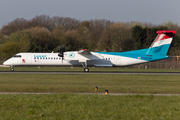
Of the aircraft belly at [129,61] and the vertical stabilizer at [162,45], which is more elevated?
the vertical stabilizer at [162,45]

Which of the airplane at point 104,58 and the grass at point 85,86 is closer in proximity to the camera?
the grass at point 85,86

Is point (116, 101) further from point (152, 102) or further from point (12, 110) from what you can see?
point (12, 110)

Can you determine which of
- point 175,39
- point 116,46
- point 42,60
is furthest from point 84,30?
point 42,60

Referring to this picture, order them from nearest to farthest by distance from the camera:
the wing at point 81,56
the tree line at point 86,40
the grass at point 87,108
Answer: the grass at point 87,108 → the wing at point 81,56 → the tree line at point 86,40

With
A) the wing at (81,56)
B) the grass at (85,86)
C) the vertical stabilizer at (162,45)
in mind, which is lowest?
the grass at (85,86)

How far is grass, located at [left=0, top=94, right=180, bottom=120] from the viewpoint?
1021 cm

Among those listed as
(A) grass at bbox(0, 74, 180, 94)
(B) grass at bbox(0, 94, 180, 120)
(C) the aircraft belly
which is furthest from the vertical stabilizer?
(B) grass at bbox(0, 94, 180, 120)

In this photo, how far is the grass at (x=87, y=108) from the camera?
33.5ft

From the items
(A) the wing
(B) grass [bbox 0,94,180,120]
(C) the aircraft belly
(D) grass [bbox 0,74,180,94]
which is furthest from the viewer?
(C) the aircraft belly

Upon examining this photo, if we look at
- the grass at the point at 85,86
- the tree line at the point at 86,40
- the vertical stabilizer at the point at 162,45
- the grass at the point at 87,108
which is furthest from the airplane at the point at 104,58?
the tree line at the point at 86,40

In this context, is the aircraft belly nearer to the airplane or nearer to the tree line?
the airplane

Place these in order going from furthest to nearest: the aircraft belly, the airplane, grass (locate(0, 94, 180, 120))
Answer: the aircraft belly → the airplane → grass (locate(0, 94, 180, 120))

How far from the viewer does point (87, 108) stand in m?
11.8

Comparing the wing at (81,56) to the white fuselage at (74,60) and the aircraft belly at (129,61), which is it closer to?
the white fuselage at (74,60)
